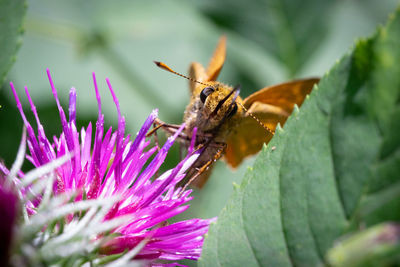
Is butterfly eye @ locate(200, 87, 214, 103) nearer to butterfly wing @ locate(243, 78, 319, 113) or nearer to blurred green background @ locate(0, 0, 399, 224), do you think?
butterfly wing @ locate(243, 78, 319, 113)

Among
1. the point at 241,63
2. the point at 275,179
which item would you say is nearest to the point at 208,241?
the point at 275,179

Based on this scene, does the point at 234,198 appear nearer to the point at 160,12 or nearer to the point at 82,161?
the point at 82,161

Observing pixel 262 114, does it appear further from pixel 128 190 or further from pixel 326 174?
pixel 326 174

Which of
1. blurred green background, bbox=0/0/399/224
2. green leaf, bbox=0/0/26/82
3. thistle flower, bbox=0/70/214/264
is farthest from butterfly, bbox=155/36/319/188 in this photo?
green leaf, bbox=0/0/26/82

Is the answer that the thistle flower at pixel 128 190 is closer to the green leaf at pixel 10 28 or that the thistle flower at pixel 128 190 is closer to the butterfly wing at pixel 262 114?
the green leaf at pixel 10 28

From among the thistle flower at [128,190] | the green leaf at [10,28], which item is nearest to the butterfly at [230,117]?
the thistle flower at [128,190]
